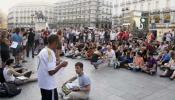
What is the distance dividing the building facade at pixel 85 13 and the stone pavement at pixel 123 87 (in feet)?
289

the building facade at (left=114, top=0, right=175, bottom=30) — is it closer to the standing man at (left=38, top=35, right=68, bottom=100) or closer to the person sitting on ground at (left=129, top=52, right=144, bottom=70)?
the person sitting on ground at (left=129, top=52, right=144, bottom=70)

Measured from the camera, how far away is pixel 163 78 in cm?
1216

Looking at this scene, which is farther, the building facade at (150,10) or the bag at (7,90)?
the building facade at (150,10)

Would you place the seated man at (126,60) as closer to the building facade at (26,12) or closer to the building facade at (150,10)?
the building facade at (150,10)

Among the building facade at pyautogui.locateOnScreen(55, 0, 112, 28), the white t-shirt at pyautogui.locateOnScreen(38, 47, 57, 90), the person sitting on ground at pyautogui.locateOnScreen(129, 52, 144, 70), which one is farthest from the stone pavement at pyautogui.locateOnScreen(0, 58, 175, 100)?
the building facade at pyautogui.locateOnScreen(55, 0, 112, 28)

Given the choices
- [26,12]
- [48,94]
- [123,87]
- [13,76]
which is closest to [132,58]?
[123,87]

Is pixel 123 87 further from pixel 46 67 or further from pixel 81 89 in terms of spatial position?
pixel 46 67

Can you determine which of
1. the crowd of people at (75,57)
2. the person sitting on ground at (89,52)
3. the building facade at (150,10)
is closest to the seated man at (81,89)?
the crowd of people at (75,57)

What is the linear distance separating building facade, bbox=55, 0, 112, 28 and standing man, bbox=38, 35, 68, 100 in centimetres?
9525

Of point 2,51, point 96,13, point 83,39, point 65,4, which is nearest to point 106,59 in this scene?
point 2,51

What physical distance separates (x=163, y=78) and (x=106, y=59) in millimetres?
3916

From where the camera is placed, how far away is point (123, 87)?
409 inches

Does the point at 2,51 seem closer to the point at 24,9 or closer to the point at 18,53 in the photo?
the point at 18,53

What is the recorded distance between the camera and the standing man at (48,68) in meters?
5.14
